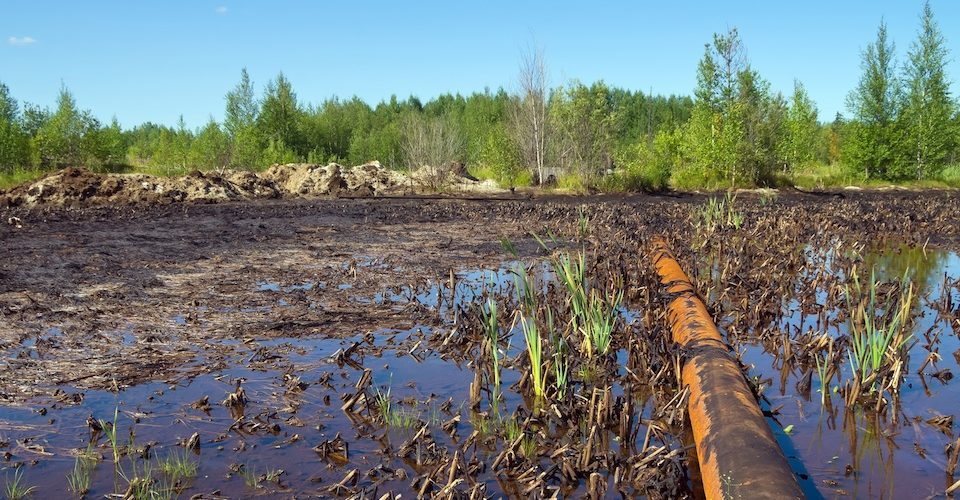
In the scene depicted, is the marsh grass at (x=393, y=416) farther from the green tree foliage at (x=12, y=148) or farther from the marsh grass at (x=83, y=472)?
the green tree foliage at (x=12, y=148)

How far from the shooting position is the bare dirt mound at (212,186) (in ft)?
75.9

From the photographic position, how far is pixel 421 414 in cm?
479

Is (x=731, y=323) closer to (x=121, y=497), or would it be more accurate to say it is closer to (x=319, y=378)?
(x=319, y=378)

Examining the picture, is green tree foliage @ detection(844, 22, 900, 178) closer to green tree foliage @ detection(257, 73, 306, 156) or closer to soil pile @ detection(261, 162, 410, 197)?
soil pile @ detection(261, 162, 410, 197)

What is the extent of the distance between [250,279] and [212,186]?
57.5 ft

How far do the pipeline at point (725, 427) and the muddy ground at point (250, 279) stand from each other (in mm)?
291

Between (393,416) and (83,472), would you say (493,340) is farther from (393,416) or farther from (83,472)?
(83,472)

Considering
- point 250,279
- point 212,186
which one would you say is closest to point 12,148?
point 212,186

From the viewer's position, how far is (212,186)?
1005 inches

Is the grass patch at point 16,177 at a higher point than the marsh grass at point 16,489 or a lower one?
higher

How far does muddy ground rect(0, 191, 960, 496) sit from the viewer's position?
18.7 ft

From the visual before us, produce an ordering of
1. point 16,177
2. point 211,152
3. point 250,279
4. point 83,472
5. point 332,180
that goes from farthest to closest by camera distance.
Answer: point 211,152 < point 16,177 < point 332,180 < point 250,279 < point 83,472

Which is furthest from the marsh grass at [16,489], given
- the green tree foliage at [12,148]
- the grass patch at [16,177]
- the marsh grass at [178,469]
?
the green tree foliage at [12,148]

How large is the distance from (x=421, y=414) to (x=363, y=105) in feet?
303
